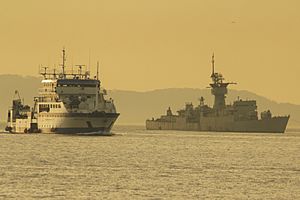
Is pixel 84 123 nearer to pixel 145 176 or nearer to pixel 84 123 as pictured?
pixel 84 123

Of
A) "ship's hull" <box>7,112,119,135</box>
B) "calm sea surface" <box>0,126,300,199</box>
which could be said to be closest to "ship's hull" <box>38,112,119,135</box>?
"ship's hull" <box>7,112,119,135</box>

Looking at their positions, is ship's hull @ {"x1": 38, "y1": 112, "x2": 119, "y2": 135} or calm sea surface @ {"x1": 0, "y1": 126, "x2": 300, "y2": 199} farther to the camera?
ship's hull @ {"x1": 38, "y1": 112, "x2": 119, "y2": 135}

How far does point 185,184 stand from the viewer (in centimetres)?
8425

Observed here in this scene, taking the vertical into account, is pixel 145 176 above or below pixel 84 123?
below

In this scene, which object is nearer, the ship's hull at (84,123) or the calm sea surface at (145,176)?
the calm sea surface at (145,176)

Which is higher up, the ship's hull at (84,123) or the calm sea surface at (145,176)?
the ship's hull at (84,123)

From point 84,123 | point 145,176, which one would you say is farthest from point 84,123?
point 145,176

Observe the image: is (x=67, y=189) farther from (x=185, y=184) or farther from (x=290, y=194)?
(x=290, y=194)

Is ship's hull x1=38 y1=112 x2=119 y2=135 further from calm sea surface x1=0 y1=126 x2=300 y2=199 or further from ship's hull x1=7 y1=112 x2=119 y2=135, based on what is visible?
calm sea surface x1=0 y1=126 x2=300 y2=199

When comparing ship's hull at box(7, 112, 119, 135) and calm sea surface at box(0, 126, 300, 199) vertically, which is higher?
ship's hull at box(7, 112, 119, 135)

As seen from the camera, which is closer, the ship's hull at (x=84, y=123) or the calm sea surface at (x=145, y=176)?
the calm sea surface at (x=145, y=176)

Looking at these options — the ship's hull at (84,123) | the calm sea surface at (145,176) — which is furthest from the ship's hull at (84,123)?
the calm sea surface at (145,176)

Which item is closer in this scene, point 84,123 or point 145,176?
point 145,176

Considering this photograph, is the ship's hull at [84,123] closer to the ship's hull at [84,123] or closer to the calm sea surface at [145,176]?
the ship's hull at [84,123]
